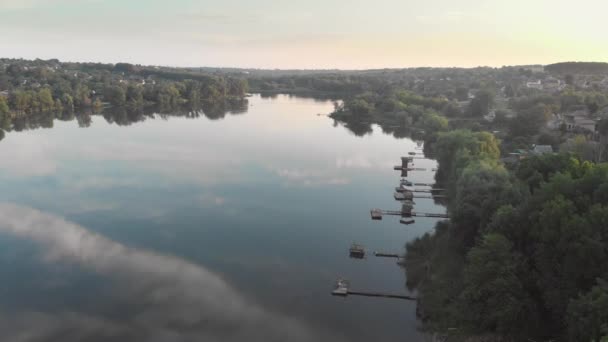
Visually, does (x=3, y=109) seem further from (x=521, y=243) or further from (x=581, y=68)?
(x=581, y=68)

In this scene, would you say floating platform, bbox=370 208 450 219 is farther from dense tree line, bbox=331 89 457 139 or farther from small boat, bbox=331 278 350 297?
dense tree line, bbox=331 89 457 139

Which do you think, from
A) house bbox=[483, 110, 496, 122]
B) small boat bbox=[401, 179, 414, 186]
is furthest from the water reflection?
small boat bbox=[401, 179, 414, 186]

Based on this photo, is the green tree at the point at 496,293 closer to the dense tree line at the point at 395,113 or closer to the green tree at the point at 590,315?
the green tree at the point at 590,315


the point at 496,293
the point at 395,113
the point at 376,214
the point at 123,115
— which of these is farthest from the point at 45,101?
the point at 496,293

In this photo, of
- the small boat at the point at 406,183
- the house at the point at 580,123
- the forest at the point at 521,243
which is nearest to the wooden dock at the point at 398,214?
the forest at the point at 521,243

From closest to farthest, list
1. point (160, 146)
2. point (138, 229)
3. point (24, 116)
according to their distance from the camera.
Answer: point (138, 229) < point (160, 146) < point (24, 116)

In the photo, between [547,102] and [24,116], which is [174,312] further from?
[24,116]

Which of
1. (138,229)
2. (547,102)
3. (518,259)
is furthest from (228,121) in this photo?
(518,259)
